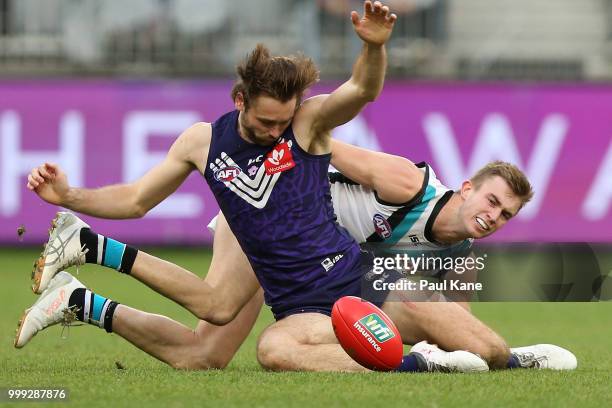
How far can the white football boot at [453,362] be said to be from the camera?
6.66 m

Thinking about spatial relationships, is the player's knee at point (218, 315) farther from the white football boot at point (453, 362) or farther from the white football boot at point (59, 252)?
the white football boot at point (453, 362)

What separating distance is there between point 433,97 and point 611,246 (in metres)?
2.73

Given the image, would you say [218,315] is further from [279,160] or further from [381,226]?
[381,226]

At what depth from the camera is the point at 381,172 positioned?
7.21 m

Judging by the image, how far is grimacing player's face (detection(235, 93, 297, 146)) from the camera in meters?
6.54

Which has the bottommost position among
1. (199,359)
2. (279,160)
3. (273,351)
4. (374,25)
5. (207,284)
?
(199,359)

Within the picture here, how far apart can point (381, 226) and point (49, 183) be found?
1862 millimetres

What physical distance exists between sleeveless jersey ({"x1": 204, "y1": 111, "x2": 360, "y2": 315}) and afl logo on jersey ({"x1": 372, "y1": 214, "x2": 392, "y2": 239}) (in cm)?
43

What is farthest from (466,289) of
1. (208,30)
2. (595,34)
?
(595,34)

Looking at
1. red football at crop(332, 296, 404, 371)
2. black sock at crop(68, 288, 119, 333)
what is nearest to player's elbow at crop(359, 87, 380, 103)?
red football at crop(332, 296, 404, 371)

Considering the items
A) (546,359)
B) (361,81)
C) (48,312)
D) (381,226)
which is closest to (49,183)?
(48,312)

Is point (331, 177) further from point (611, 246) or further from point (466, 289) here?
point (611, 246)

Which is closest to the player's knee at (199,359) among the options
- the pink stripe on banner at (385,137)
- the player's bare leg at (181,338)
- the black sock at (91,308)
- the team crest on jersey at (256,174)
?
the player's bare leg at (181,338)

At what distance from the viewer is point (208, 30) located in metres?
16.0
